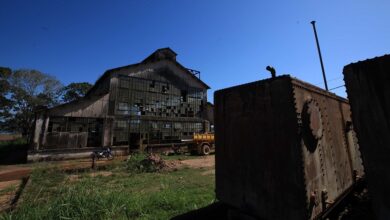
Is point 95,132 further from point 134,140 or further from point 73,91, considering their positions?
point 73,91

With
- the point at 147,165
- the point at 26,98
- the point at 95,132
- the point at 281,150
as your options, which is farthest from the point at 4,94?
the point at 281,150

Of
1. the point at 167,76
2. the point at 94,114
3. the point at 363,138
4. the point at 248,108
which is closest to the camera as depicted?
the point at 363,138

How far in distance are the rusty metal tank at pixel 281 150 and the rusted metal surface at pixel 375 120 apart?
550 millimetres

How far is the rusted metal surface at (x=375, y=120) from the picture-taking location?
2.00 metres

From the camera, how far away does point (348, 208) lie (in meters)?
3.66

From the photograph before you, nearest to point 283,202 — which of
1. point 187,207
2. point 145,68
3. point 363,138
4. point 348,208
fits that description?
point 363,138

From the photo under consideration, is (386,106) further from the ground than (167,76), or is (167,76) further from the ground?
(167,76)

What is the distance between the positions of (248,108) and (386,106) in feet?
5.03

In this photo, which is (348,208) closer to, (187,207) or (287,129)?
(287,129)

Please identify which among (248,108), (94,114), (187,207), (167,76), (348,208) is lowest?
(187,207)

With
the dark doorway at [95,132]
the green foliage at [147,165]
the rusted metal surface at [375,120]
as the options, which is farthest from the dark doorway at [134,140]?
the rusted metal surface at [375,120]

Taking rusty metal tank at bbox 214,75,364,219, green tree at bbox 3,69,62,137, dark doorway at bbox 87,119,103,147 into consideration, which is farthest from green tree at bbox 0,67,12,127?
rusty metal tank at bbox 214,75,364,219

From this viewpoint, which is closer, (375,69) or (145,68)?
(375,69)

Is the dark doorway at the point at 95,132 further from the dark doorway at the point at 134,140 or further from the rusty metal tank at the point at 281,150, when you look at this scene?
the rusty metal tank at the point at 281,150
